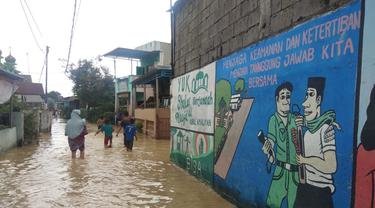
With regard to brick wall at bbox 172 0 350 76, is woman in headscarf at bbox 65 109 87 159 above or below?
below

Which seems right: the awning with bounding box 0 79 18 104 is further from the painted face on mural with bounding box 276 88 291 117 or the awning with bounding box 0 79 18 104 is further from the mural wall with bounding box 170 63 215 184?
the painted face on mural with bounding box 276 88 291 117

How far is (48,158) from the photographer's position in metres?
14.8

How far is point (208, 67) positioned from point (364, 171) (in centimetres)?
569

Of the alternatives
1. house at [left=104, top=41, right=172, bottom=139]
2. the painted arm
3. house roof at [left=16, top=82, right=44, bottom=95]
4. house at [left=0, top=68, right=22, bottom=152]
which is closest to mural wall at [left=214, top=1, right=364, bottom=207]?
the painted arm

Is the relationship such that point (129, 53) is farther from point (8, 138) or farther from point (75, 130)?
point (75, 130)

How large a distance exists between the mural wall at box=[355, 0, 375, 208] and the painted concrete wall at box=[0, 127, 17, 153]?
1429 cm

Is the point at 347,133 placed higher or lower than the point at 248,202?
higher

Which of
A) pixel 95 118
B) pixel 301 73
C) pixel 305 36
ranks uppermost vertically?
pixel 305 36

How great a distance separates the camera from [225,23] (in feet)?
27.9

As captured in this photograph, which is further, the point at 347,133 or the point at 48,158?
the point at 48,158

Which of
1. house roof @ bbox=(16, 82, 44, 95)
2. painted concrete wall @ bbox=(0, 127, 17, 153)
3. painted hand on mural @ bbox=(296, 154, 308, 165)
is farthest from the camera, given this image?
house roof @ bbox=(16, 82, 44, 95)

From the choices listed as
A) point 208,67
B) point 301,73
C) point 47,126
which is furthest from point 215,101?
point 47,126

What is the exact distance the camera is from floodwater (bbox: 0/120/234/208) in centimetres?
798

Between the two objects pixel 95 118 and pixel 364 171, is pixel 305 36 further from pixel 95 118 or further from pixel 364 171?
A: pixel 95 118
